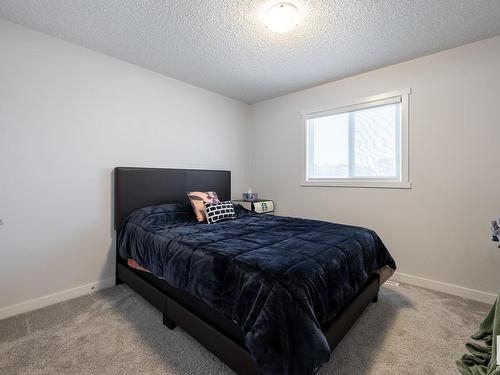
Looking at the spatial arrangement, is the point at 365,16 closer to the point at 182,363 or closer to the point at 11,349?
the point at 182,363

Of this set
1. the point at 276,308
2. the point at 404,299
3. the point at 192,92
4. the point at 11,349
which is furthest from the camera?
the point at 192,92

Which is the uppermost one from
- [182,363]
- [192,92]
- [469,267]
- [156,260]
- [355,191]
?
[192,92]

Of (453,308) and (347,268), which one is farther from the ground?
(347,268)

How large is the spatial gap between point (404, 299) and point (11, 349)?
3.15 m

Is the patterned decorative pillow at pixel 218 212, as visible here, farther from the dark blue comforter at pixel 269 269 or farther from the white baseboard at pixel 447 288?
the white baseboard at pixel 447 288

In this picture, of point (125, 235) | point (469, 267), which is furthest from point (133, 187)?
point (469, 267)

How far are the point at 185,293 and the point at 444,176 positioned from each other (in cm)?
268

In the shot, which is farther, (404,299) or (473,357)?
(404,299)

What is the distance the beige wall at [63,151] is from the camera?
206 centimetres

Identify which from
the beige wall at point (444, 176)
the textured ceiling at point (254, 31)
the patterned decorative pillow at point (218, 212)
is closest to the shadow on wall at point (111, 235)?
the patterned decorative pillow at point (218, 212)

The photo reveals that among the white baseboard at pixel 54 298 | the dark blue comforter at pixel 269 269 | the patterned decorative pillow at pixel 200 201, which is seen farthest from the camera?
the patterned decorative pillow at pixel 200 201

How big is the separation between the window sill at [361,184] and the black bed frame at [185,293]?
113 centimetres

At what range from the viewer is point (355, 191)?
10.1ft

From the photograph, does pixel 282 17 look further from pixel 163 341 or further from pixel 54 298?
pixel 54 298
